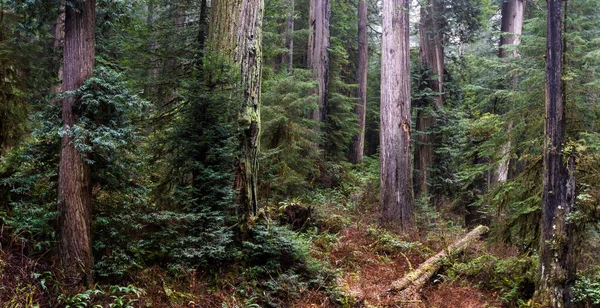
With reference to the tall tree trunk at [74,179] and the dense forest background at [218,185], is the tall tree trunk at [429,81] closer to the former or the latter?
the dense forest background at [218,185]

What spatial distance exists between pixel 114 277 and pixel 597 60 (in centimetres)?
818

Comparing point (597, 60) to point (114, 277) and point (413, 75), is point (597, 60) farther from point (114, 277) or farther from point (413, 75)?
point (114, 277)

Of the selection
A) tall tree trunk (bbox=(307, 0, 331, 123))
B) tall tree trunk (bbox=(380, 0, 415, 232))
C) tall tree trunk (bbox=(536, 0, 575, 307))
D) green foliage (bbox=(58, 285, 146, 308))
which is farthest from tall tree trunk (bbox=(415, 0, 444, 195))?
green foliage (bbox=(58, 285, 146, 308))

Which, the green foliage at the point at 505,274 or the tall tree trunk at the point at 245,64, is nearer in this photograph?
the tall tree trunk at the point at 245,64

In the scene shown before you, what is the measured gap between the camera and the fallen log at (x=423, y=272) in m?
6.44

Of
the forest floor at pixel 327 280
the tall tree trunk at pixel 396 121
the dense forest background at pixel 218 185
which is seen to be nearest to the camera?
the forest floor at pixel 327 280

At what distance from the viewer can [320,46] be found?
15.2 metres

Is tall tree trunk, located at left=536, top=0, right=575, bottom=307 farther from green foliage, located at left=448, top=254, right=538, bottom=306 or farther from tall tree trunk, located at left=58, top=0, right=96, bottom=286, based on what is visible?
tall tree trunk, located at left=58, top=0, right=96, bottom=286

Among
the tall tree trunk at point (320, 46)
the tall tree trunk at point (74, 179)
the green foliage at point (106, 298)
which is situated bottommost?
the green foliage at point (106, 298)

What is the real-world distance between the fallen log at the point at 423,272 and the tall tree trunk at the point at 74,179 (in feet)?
14.4

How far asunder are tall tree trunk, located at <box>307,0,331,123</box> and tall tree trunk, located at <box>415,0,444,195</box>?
354 cm

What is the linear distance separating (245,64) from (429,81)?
9.43 metres

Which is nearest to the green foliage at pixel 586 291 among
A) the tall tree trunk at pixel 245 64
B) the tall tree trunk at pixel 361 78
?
the tall tree trunk at pixel 245 64

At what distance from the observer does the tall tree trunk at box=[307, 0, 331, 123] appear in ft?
49.7
